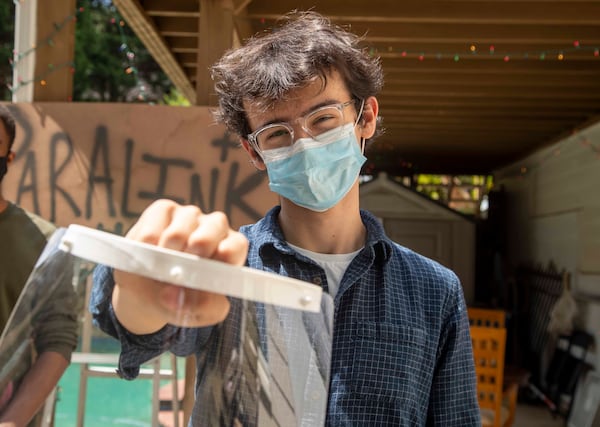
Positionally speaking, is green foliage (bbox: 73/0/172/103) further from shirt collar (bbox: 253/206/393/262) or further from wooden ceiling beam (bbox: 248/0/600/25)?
shirt collar (bbox: 253/206/393/262)

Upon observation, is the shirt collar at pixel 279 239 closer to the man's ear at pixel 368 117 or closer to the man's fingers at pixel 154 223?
the man's ear at pixel 368 117

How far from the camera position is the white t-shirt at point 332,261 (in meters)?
1.30

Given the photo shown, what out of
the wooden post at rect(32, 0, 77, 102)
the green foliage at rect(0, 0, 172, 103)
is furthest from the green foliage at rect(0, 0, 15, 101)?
the wooden post at rect(32, 0, 77, 102)

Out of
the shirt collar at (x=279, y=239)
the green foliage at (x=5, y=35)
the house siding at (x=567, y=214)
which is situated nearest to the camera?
the shirt collar at (x=279, y=239)

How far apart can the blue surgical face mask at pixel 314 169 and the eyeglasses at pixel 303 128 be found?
13 millimetres

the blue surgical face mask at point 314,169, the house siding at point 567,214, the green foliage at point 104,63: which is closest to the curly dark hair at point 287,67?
the blue surgical face mask at point 314,169

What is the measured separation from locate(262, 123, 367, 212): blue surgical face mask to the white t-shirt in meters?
0.10

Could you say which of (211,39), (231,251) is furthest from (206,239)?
(211,39)

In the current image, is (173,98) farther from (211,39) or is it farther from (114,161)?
(114,161)

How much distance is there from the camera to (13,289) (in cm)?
181

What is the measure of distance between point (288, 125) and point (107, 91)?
704 inches

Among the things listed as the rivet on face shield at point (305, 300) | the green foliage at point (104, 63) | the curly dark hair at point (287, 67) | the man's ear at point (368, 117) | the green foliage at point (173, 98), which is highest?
the green foliage at point (104, 63)

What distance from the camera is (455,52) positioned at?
4.94 metres

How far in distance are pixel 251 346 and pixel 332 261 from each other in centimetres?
58
